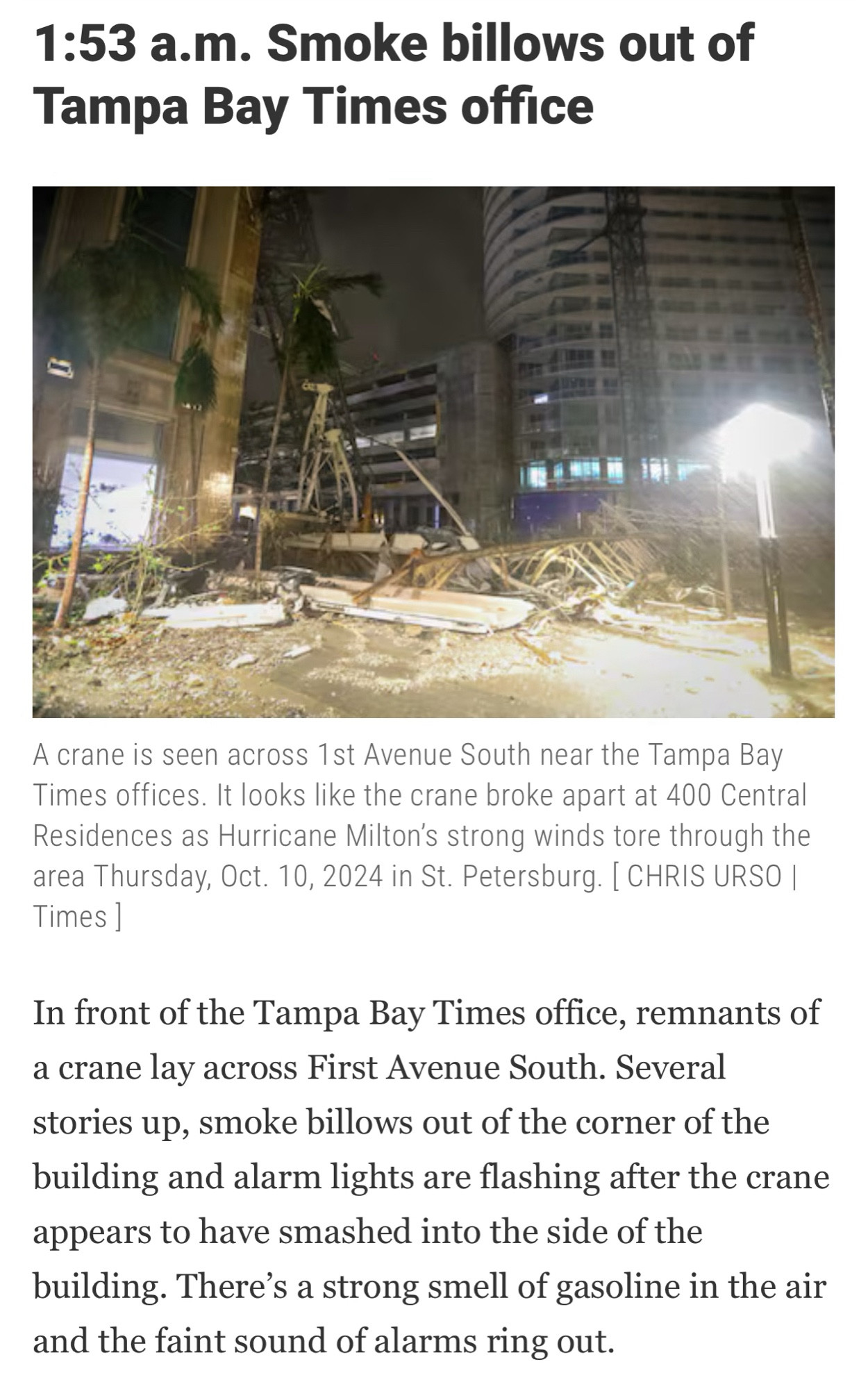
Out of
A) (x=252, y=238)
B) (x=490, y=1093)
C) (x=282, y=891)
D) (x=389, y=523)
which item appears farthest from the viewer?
(x=389, y=523)

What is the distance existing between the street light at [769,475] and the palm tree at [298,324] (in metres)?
1.70

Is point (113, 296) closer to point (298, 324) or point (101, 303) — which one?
point (101, 303)

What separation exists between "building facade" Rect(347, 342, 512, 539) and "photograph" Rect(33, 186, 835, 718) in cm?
6

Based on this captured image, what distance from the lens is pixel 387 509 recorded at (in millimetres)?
2828

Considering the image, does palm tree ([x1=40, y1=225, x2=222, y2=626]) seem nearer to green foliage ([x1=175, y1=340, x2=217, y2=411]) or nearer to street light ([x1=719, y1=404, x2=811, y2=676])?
green foliage ([x1=175, y1=340, x2=217, y2=411])

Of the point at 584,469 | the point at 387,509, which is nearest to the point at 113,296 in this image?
the point at 387,509

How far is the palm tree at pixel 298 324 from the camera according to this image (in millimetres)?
2105

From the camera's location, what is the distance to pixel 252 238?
205 cm

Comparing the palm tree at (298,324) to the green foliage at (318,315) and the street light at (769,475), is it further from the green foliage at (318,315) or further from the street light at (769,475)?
the street light at (769,475)

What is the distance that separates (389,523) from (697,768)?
6.85 ft
